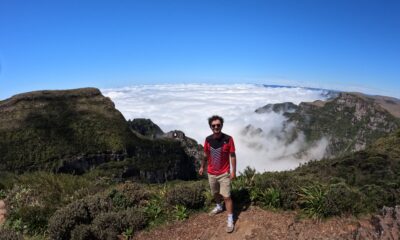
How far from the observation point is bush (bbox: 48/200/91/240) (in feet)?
28.9

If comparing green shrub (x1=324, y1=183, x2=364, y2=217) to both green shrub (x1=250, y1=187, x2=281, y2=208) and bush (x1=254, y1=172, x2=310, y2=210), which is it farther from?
green shrub (x1=250, y1=187, x2=281, y2=208)

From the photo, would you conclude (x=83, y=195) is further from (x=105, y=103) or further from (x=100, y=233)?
(x=105, y=103)

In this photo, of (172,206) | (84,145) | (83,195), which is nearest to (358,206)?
(172,206)

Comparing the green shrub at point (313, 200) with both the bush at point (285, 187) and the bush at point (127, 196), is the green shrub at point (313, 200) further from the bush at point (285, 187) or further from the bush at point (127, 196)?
the bush at point (127, 196)

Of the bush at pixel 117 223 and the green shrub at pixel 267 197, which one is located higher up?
the green shrub at pixel 267 197

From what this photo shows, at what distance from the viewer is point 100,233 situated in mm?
8469

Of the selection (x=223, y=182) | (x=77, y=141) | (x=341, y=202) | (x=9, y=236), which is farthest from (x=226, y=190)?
(x=77, y=141)

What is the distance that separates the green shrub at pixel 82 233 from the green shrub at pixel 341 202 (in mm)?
5080

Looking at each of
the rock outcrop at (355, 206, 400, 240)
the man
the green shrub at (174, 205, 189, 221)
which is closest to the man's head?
the man

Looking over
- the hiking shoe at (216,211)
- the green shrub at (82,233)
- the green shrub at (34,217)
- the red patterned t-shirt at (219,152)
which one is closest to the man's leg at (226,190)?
the red patterned t-shirt at (219,152)

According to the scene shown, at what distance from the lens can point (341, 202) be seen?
816cm

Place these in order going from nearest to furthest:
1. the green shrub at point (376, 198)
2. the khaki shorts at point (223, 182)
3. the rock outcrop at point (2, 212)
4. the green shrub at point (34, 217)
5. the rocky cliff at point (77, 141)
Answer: the khaki shorts at point (223, 182), the green shrub at point (376, 198), the green shrub at point (34, 217), the rock outcrop at point (2, 212), the rocky cliff at point (77, 141)

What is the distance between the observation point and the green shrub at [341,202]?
8086mm

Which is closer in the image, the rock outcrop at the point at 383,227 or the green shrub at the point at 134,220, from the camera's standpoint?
the rock outcrop at the point at 383,227
